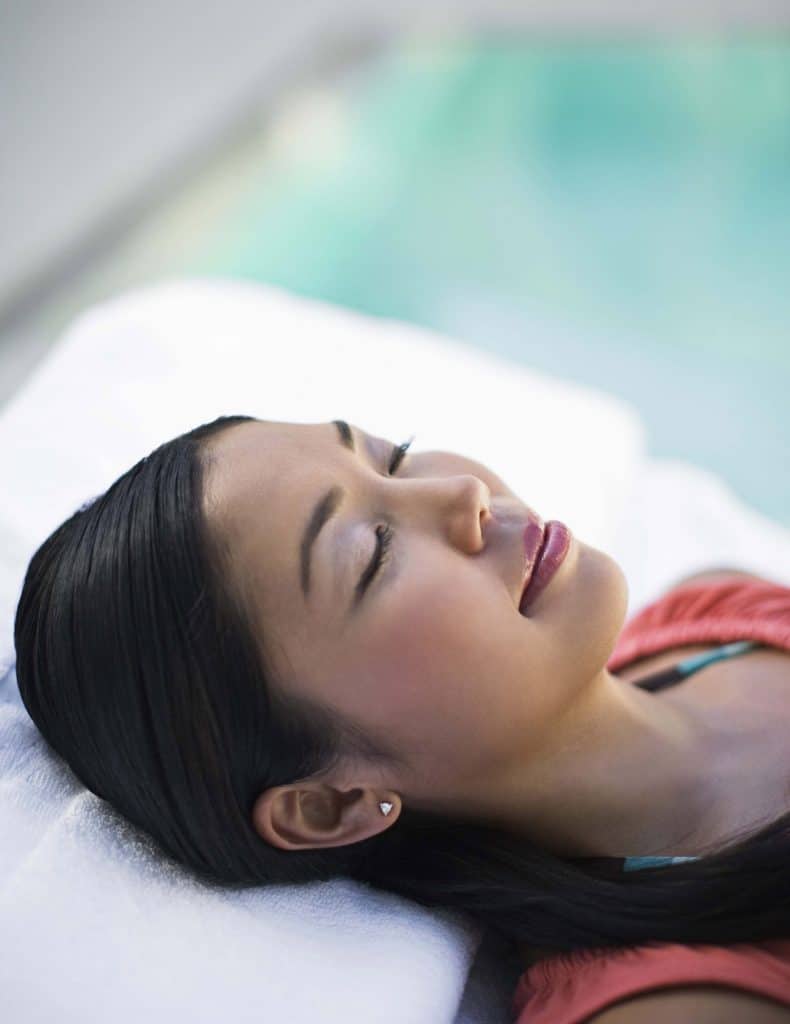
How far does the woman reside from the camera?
88 cm

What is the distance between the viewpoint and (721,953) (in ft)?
2.83

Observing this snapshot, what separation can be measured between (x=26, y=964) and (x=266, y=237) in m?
2.08

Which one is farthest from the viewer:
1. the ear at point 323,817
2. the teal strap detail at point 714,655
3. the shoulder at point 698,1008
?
the teal strap detail at point 714,655

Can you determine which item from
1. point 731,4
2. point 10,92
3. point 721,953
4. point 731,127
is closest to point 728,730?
point 721,953

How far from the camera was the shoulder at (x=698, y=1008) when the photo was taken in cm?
82

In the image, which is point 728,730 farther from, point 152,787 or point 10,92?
point 10,92

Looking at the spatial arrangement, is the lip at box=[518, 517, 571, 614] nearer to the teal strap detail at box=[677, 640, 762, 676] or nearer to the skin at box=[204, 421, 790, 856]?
the skin at box=[204, 421, 790, 856]

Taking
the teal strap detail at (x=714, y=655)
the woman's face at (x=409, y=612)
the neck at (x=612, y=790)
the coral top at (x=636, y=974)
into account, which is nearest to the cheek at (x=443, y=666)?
the woman's face at (x=409, y=612)

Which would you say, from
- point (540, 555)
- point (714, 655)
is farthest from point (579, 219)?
point (540, 555)

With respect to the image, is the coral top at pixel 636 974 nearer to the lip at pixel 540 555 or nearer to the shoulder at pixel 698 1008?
the shoulder at pixel 698 1008

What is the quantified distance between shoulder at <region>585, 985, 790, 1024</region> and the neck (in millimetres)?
158

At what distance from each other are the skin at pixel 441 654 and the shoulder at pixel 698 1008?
0.53 ft

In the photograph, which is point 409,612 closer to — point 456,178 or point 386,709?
point 386,709

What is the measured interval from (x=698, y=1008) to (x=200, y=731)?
0.44 metres
